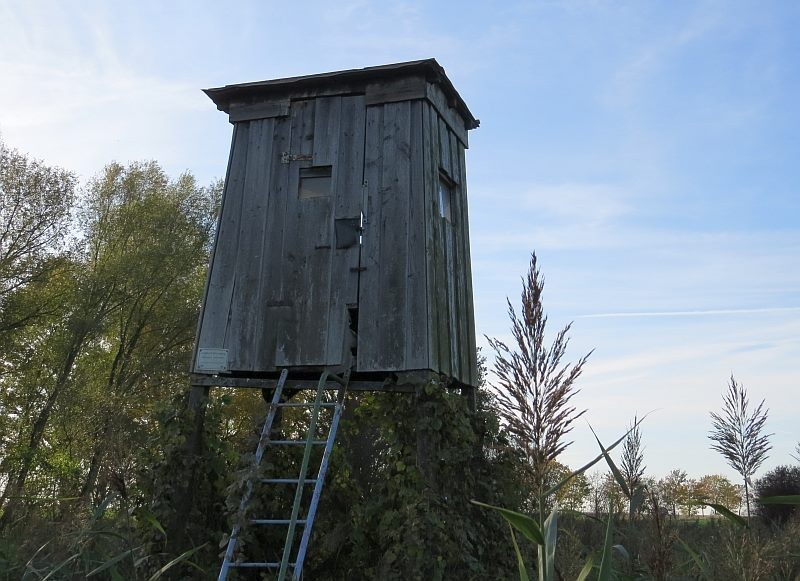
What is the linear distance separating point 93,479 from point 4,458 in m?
3.10

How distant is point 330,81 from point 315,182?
130cm

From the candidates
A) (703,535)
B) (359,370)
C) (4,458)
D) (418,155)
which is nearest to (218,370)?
(359,370)

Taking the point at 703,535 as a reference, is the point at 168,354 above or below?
above

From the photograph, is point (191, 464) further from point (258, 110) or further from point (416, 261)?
point (258, 110)

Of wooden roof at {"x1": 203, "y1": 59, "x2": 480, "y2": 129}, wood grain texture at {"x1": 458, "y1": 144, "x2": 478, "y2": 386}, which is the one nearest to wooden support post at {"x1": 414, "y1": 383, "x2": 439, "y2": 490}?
wood grain texture at {"x1": 458, "y1": 144, "x2": 478, "y2": 386}

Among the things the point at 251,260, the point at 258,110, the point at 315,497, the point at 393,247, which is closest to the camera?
the point at 315,497

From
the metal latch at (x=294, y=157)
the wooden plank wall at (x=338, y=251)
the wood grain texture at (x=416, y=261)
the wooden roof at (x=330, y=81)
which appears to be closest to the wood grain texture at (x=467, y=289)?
the wooden plank wall at (x=338, y=251)

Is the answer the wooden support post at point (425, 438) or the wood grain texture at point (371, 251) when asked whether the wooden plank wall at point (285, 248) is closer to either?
the wood grain texture at point (371, 251)

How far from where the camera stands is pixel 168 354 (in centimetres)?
2388

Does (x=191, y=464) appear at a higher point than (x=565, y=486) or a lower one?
higher

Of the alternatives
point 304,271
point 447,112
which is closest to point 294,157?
point 304,271

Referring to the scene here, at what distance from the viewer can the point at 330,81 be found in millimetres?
8945

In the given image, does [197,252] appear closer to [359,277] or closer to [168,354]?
[168,354]

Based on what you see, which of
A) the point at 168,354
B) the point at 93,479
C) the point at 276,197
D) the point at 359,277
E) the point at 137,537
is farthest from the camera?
the point at 168,354
